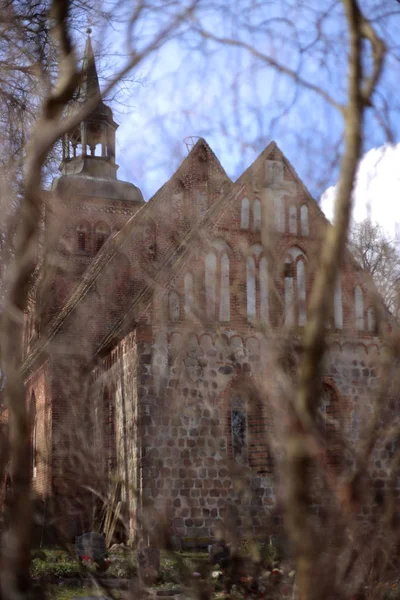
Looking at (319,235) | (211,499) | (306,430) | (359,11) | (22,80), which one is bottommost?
(211,499)

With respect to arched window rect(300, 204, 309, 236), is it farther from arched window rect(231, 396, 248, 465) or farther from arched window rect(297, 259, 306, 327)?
arched window rect(231, 396, 248, 465)

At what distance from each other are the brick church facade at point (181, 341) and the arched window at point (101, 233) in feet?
0.30

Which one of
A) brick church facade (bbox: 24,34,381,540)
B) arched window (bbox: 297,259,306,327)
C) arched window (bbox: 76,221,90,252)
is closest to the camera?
arched window (bbox: 297,259,306,327)

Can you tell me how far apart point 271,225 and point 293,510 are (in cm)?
120

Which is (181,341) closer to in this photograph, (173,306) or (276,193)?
(276,193)

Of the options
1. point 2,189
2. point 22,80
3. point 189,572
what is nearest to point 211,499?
point 22,80

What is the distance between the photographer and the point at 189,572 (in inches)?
126

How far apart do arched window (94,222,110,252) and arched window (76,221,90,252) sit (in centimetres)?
32

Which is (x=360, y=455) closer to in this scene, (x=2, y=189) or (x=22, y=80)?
(x=2, y=189)

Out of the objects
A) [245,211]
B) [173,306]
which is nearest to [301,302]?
[245,211]

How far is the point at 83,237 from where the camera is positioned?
1091 inches

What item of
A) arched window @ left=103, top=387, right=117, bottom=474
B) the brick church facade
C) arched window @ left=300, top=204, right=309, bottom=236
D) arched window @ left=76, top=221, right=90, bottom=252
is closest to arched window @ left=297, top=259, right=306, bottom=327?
the brick church facade

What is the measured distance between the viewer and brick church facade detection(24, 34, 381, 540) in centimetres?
361

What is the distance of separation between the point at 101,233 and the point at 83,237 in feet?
2.46
